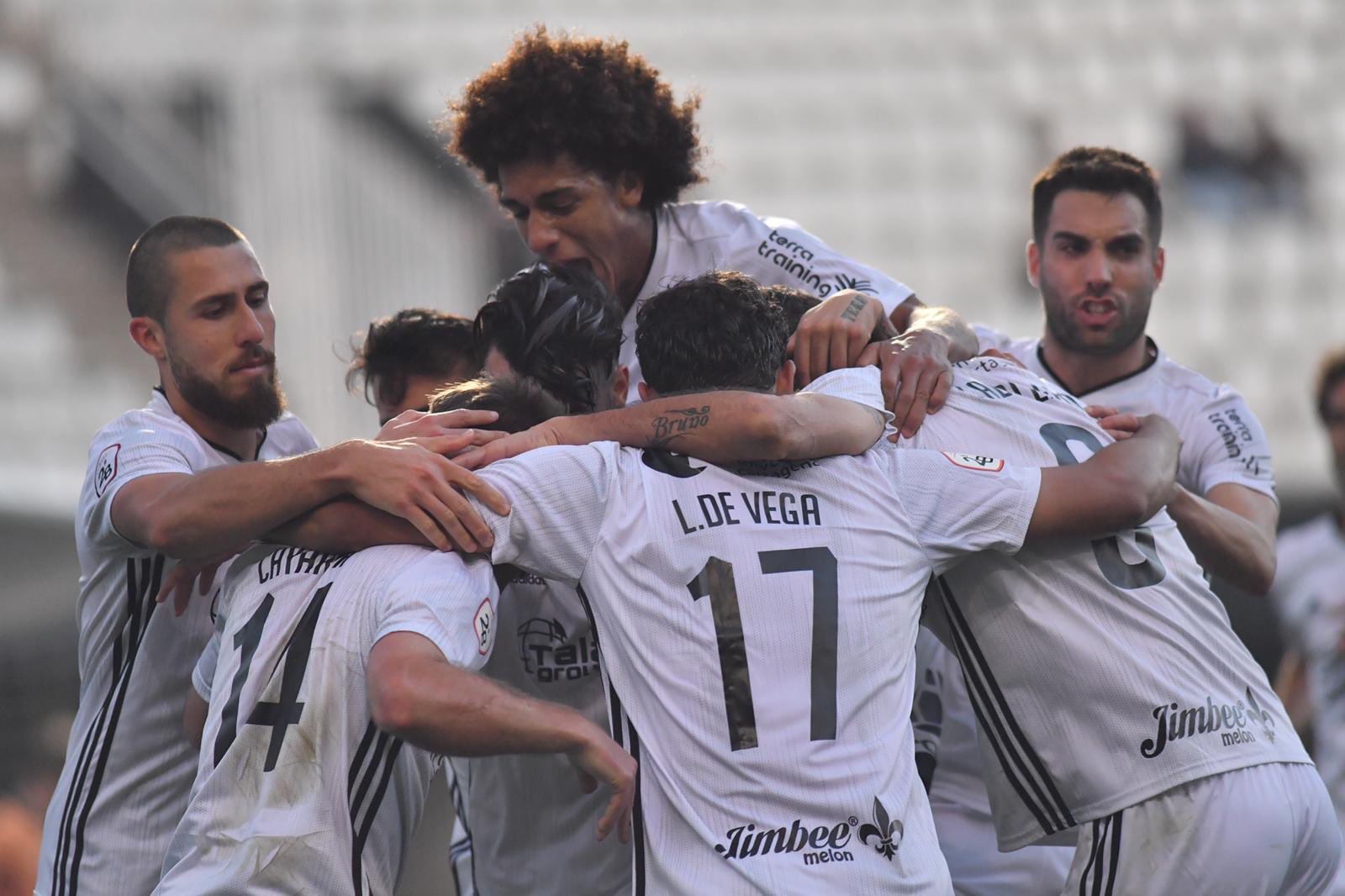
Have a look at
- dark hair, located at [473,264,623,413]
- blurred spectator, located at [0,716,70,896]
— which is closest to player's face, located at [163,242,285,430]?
dark hair, located at [473,264,623,413]

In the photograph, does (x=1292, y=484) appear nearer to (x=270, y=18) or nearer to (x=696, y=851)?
(x=696, y=851)

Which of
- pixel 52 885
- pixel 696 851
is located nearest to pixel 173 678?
pixel 52 885

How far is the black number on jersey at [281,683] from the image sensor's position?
353 cm

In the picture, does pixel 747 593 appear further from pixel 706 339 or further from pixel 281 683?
pixel 281 683

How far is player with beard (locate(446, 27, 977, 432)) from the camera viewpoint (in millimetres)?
5344

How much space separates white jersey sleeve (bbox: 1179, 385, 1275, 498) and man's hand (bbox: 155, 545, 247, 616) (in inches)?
125

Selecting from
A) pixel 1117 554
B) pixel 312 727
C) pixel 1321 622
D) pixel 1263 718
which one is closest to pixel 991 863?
pixel 1263 718

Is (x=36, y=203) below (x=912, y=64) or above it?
below

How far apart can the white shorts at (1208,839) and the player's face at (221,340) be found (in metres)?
2.69

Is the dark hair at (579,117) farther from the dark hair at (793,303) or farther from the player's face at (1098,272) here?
the player's face at (1098,272)

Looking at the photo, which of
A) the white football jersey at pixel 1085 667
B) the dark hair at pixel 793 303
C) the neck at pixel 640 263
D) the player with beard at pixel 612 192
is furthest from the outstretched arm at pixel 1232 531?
the neck at pixel 640 263

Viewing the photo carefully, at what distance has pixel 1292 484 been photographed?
16.1 meters

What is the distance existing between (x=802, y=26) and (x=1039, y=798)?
23.7 m

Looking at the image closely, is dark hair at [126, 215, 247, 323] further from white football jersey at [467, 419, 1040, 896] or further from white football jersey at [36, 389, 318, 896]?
white football jersey at [467, 419, 1040, 896]
